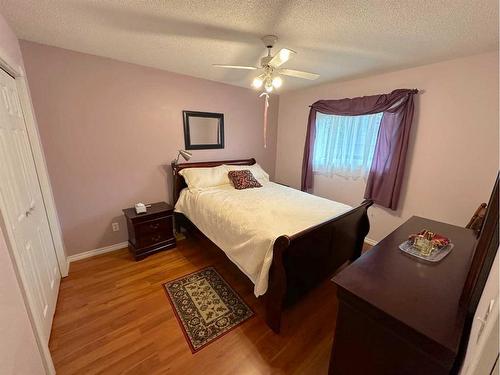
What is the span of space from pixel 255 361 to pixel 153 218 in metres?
1.85

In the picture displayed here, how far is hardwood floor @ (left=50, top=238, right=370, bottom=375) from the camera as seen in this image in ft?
4.55

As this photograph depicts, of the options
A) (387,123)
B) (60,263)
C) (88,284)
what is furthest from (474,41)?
(60,263)

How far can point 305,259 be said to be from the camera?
1.68 m

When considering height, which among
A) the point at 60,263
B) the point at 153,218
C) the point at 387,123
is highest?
the point at 387,123

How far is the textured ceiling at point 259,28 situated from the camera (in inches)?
52.9

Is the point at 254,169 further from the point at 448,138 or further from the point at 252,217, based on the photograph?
the point at 448,138

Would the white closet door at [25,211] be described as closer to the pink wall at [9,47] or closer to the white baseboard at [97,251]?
the pink wall at [9,47]

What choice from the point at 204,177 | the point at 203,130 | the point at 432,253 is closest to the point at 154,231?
the point at 204,177

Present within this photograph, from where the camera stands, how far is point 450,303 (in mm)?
921

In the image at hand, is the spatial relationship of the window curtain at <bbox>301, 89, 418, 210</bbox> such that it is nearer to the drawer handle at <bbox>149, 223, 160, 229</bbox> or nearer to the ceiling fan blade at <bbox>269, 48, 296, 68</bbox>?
the ceiling fan blade at <bbox>269, 48, 296, 68</bbox>

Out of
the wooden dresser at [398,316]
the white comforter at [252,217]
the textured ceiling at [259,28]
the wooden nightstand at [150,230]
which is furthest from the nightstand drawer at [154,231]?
the wooden dresser at [398,316]

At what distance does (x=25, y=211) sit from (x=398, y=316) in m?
2.32

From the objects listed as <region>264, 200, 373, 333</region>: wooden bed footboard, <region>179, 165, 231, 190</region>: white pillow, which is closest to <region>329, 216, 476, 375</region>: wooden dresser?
<region>264, 200, 373, 333</region>: wooden bed footboard

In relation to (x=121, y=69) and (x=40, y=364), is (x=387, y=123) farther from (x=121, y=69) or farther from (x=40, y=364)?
(x=40, y=364)
